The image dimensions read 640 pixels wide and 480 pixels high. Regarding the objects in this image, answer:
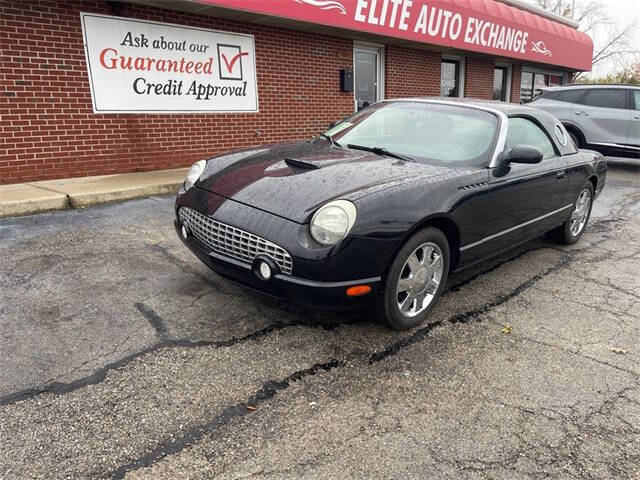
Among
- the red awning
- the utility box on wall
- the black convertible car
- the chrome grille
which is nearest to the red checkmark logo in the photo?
the red awning

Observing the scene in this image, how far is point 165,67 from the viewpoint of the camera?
765 cm

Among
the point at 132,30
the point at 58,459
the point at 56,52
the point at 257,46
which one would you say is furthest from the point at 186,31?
the point at 58,459

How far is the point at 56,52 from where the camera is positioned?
6.58 meters

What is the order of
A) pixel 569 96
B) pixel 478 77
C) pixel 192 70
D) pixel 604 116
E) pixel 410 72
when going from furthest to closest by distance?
pixel 478 77, pixel 410 72, pixel 569 96, pixel 604 116, pixel 192 70

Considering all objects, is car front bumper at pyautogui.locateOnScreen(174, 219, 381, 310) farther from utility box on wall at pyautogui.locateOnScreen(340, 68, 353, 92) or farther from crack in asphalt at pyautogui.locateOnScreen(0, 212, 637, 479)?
utility box on wall at pyautogui.locateOnScreen(340, 68, 353, 92)

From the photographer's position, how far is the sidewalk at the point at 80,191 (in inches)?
219

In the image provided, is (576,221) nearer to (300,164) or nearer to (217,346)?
(300,164)

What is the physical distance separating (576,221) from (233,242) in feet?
13.3

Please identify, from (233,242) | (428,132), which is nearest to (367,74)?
(428,132)

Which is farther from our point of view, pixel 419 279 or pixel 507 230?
pixel 507 230

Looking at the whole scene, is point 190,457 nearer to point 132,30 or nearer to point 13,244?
point 13,244

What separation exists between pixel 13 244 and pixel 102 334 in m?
2.18

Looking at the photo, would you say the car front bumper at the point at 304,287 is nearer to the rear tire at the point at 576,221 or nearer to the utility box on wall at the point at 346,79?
the rear tire at the point at 576,221

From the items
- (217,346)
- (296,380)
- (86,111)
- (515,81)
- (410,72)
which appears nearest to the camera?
(296,380)
